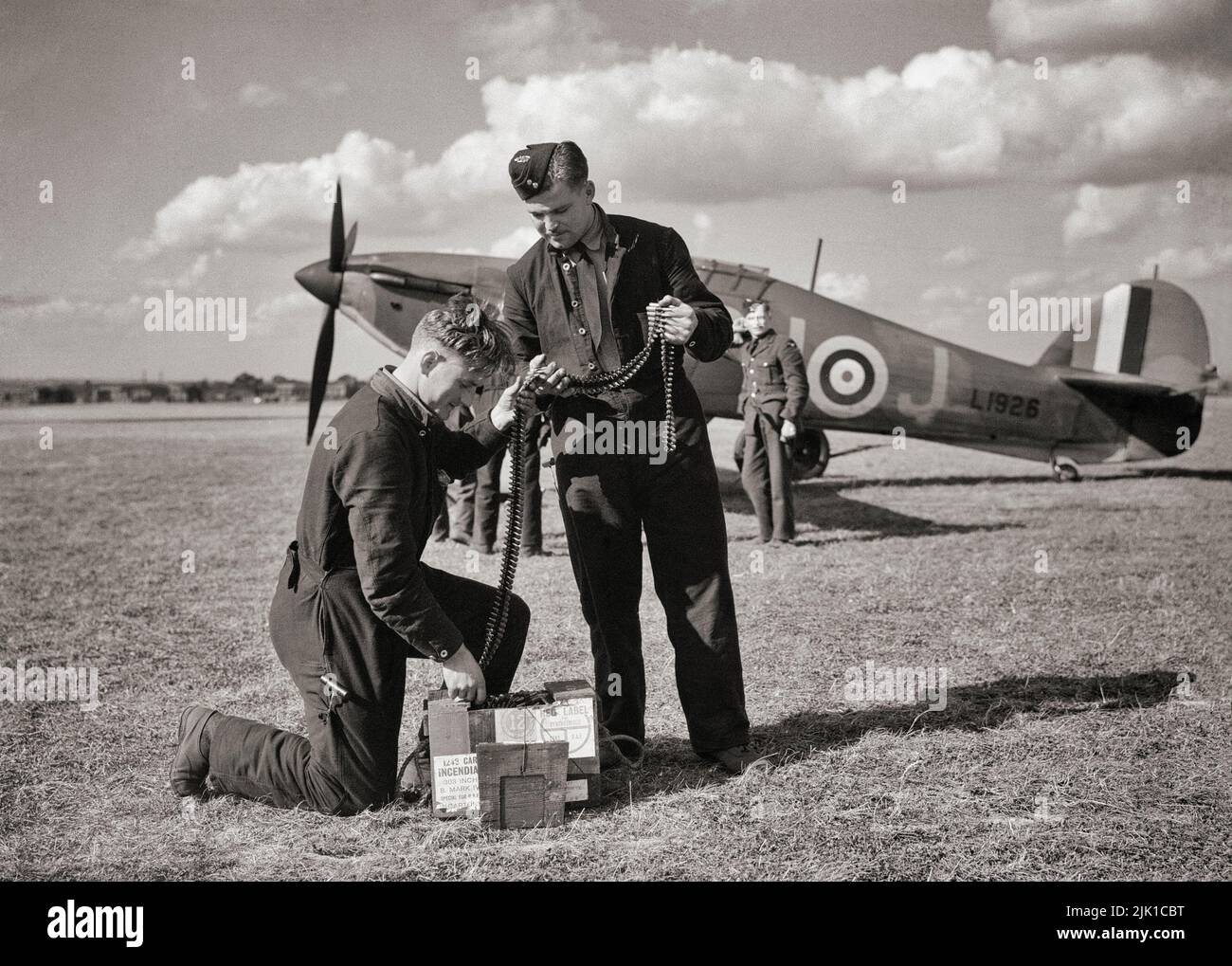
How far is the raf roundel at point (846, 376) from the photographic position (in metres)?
12.6

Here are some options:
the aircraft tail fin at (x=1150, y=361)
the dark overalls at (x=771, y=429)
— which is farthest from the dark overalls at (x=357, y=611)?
the aircraft tail fin at (x=1150, y=361)

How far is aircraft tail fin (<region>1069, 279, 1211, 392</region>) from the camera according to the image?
15.8 metres

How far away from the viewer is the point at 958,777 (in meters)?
3.77

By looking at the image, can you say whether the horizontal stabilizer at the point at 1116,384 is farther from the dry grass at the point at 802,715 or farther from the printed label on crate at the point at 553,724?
the printed label on crate at the point at 553,724

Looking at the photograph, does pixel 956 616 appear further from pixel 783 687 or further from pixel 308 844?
pixel 308 844

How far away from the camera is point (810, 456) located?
13.7 meters

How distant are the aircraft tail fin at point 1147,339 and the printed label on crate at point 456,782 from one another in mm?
14671

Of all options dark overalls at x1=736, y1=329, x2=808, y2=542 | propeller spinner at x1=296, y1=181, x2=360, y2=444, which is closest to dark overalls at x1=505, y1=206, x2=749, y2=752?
dark overalls at x1=736, y1=329, x2=808, y2=542

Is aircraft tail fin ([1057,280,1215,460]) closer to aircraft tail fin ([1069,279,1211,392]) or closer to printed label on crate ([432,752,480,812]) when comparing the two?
aircraft tail fin ([1069,279,1211,392])

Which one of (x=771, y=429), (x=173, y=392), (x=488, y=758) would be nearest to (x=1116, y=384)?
(x=771, y=429)

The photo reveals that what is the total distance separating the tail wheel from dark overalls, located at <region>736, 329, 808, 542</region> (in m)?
4.30

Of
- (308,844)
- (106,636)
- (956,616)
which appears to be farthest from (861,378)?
(308,844)

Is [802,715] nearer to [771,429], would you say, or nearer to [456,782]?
[456,782]
